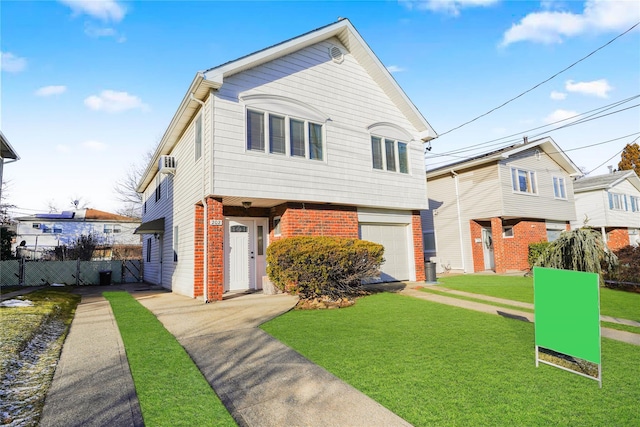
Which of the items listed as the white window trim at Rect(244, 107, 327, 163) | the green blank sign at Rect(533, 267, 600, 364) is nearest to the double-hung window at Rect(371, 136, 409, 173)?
the white window trim at Rect(244, 107, 327, 163)

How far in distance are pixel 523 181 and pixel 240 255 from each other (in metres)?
17.1

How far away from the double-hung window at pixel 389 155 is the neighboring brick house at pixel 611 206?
1913 cm

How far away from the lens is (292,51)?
36.8ft

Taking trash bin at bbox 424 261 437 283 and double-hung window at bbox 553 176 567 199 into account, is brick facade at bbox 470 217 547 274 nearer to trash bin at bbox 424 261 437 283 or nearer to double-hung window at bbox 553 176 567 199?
double-hung window at bbox 553 176 567 199

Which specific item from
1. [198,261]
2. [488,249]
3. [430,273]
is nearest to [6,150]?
[198,261]

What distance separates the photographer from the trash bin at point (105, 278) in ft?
57.0

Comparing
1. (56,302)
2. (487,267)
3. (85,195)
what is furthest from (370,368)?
(85,195)

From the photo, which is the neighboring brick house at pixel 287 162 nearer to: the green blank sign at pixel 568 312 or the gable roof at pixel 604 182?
the green blank sign at pixel 568 312

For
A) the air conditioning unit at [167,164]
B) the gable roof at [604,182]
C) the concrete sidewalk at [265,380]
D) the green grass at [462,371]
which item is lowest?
the green grass at [462,371]

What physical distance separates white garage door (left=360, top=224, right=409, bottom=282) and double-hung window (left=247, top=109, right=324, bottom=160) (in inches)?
150

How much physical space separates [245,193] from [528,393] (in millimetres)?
8014

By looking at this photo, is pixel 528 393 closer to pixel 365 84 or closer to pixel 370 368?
pixel 370 368

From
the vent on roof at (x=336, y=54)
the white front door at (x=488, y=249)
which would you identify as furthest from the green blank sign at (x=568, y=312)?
the white front door at (x=488, y=249)

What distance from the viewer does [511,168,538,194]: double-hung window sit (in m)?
18.9
